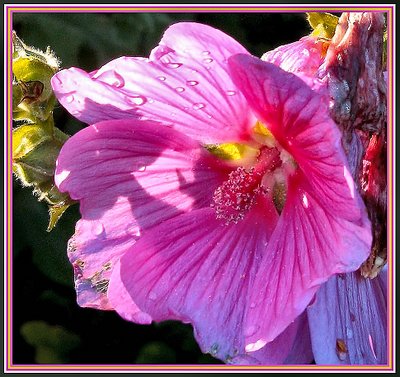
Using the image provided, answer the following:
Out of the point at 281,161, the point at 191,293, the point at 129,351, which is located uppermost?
the point at 281,161

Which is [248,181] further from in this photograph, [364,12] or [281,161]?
[364,12]

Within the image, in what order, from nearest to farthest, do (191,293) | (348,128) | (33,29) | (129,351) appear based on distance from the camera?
(348,128) < (191,293) < (33,29) < (129,351)

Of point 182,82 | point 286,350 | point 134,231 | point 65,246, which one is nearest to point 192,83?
point 182,82

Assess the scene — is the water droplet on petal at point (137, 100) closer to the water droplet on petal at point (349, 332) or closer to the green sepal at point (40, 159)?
the green sepal at point (40, 159)

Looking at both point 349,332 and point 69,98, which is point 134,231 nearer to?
point 69,98

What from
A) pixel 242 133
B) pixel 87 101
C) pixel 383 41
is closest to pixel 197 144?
pixel 242 133

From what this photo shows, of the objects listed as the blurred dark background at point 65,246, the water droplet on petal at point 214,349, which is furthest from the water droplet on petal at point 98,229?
the blurred dark background at point 65,246
